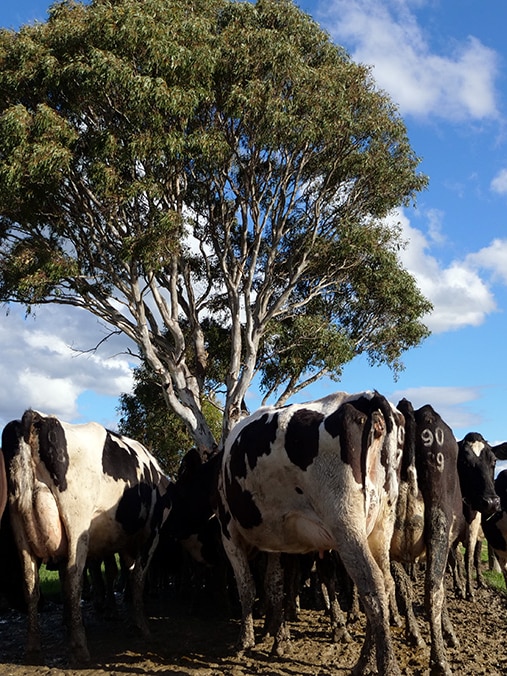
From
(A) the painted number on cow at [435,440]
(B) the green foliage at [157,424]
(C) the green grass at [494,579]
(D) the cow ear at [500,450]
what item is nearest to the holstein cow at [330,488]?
(A) the painted number on cow at [435,440]

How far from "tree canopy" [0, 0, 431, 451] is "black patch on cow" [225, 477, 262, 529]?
12.2 metres

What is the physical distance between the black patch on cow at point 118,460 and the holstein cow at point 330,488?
1913 millimetres

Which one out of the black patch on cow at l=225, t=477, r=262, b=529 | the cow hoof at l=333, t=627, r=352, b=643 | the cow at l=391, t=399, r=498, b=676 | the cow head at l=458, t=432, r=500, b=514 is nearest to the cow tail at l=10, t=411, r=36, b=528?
the black patch on cow at l=225, t=477, r=262, b=529

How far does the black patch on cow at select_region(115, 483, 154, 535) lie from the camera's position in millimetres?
9742

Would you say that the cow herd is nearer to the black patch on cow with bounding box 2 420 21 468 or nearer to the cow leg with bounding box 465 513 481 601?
the black patch on cow with bounding box 2 420 21 468

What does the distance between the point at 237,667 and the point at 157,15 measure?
17.8 metres

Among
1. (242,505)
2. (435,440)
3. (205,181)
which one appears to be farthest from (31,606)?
(205,181)

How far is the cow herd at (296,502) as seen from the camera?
698 centimetres

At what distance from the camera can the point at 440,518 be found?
7492mm

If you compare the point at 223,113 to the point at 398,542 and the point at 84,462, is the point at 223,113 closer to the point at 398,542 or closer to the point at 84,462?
the point at 84,462

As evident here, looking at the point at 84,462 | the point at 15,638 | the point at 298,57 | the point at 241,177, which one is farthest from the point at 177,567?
the point at 298,57

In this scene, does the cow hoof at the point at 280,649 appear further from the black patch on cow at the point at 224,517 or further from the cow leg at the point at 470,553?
the cow leg at the point at 470,553

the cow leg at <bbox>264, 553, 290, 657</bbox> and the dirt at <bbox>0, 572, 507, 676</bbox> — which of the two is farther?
the cow leg at <bbox>264, 553, 290, 657</bbox>

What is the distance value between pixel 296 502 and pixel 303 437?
2.39ft
